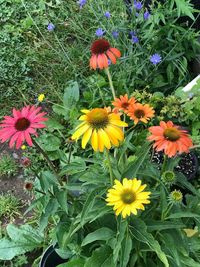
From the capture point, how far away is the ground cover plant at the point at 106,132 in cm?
151

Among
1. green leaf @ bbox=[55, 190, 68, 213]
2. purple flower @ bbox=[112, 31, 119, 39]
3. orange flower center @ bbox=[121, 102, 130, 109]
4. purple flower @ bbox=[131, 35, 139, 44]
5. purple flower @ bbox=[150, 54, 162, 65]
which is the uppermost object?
purple flower @ bbox=[112, 31, 119, 39]

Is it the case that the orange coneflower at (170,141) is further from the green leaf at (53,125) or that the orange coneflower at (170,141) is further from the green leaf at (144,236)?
the green leaf at (53,125)

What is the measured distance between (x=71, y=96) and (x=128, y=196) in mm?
1544

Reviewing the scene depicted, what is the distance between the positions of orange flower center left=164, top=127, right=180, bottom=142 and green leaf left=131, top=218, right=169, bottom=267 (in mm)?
298

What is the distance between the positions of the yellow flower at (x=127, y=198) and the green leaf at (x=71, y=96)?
1.46 metres

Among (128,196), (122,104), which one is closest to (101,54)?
(122,104)

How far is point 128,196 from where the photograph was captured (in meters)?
1.41

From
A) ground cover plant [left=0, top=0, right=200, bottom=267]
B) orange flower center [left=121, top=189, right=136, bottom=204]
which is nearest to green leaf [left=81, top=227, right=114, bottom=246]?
ground cover plant [left=0, top=0, right=200, bottom=267]

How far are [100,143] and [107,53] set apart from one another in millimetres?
524

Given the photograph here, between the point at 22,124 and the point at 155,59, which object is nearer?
the point at 22,124

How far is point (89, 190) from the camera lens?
66.4 inches

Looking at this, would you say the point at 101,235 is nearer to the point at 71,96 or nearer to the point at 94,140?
the point at 94,140

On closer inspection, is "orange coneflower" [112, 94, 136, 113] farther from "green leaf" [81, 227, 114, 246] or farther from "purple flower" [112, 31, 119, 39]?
"purple flower" [112, 31, 119, 39]

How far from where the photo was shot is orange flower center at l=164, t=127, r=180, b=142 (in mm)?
1431
